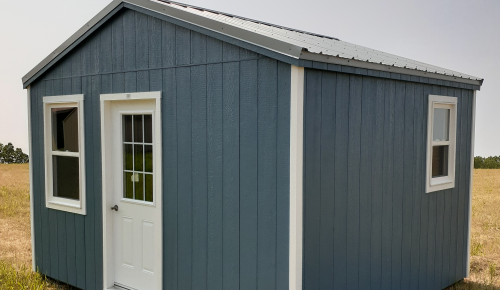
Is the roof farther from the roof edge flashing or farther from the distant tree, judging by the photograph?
the distant tree

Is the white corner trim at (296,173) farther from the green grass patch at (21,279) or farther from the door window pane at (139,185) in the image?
the green grass patch at (21,279)

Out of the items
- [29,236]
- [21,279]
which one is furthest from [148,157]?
[29,236]

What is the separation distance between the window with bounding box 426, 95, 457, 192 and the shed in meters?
0.02

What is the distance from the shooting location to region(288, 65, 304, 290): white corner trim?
11.8ft

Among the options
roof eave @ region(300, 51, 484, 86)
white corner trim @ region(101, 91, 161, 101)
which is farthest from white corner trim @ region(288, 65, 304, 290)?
white corner trim @ region(101, 91, 161, 101)

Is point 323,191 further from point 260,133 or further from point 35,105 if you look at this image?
point 35,105

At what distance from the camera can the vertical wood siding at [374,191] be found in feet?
12.7

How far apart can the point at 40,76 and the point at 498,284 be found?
21.3 feet

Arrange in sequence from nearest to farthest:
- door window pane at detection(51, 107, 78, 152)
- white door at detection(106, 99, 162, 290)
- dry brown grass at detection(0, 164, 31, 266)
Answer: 1. white door at detection(106, 99, 162, 290)
2. door window pane at detection(51, 107, 78, 152)
3. dry brown grass at detection(0, 164, 31, 266)

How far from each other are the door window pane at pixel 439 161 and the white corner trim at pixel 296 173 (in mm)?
2762

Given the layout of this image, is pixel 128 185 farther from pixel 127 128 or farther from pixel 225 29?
pixel 225 29

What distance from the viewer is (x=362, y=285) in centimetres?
444

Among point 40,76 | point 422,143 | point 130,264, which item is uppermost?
point 40,76

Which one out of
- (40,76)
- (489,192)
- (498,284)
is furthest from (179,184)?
(489,192)
